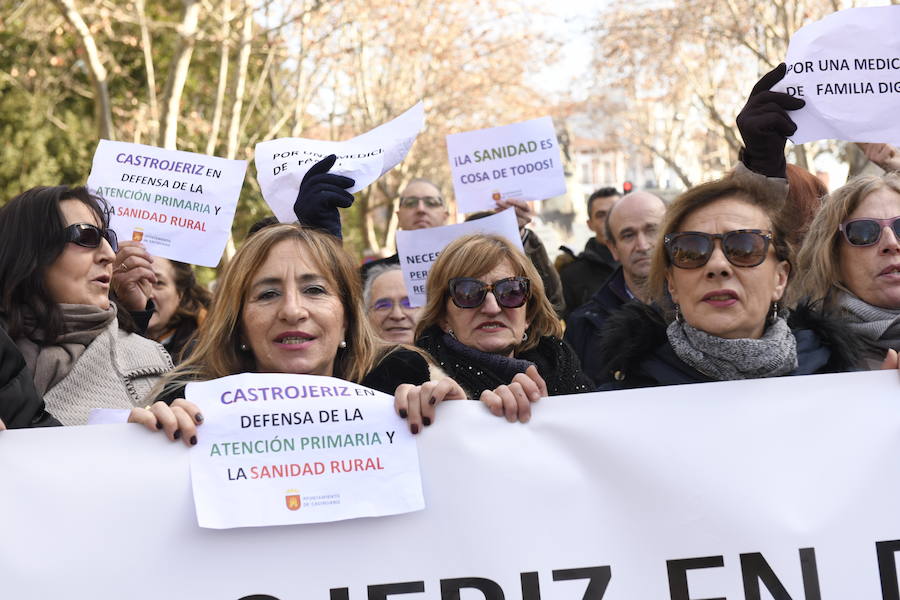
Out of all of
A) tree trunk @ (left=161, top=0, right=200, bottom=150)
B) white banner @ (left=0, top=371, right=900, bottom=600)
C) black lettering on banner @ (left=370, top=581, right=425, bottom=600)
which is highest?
tree trunk @ (left=161, top=0, right=200, bottom=150)

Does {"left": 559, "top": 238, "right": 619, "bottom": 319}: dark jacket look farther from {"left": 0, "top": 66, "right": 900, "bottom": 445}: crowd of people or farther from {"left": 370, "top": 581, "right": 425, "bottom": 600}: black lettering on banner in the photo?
{"left": 370, "top": 581, "right": 425, "bottom": 600}: black lettering on banner

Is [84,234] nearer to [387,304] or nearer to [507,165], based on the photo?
[387,304]

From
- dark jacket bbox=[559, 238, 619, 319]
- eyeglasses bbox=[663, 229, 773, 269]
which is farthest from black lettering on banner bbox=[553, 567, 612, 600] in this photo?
dark jacket bbox=[559, 238, 619, 319]

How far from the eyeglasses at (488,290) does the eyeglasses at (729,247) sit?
1.12 m

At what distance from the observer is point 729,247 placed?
3193 mm

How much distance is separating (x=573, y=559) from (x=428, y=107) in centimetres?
2584

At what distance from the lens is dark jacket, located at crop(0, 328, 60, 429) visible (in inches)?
115

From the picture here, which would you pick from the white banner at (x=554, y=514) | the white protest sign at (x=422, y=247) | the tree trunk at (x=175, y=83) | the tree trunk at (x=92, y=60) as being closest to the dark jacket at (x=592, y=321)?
the white protest sign at (x=422, y=247)

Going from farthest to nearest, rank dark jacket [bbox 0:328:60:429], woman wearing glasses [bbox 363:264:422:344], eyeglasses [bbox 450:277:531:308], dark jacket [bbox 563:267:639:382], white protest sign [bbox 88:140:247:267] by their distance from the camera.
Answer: woman wearing glasses [bbox 363:264:422:344] < dark jacket [bbox 563:267:639:382] < white protest sign [bbox 88:140:247:267] < eyeglasses [bbox 450:277:531:308] < dark jacket [bbox 0:328:60:429]

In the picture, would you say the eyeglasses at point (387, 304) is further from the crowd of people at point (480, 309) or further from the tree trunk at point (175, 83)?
the tree trunk at point (175, 83)

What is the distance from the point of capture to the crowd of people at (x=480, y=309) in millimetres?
3172

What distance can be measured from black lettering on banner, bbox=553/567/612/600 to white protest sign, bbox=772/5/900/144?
1.44 metres

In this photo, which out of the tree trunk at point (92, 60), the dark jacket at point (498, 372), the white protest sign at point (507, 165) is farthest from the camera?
the tree trunk at point (92, 60)

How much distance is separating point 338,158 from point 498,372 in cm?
105
